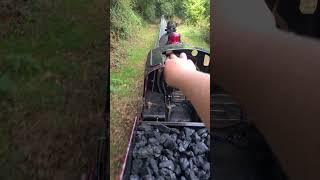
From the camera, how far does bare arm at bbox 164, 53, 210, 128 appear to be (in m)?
1.25

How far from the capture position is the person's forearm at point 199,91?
1237mm

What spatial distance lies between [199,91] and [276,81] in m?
0.39

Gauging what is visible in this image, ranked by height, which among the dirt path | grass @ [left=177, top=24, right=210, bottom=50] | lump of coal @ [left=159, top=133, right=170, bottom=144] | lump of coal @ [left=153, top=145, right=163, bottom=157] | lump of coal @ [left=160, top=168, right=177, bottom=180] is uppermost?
grass @ [left=177, top=24, right=210, bottom=50]

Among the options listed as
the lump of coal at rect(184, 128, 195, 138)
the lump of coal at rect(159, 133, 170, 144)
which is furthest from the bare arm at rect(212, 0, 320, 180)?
the lump of coal at rect(159, 133, 170, 144)

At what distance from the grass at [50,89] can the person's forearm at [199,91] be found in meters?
1.00

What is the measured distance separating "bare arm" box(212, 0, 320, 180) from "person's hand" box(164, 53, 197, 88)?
0.28m

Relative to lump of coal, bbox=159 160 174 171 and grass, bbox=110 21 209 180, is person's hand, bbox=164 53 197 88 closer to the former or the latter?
grass, bbox=110 21 209 180

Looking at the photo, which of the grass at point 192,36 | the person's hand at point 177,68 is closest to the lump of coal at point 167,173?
the person's hand at point 177,68

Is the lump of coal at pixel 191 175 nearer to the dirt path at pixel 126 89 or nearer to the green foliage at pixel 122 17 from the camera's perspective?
the dirt path at pixel 126 89

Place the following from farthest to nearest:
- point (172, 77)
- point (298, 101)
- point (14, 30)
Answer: point (14, 30)
point (172, 77)
point (298, 101)

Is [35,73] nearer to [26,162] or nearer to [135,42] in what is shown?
[26,162]

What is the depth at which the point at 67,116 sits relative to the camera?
9.39 ft

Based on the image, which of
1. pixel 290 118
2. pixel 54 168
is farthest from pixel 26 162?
pixel 290 118

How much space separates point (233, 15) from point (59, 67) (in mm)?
2307
